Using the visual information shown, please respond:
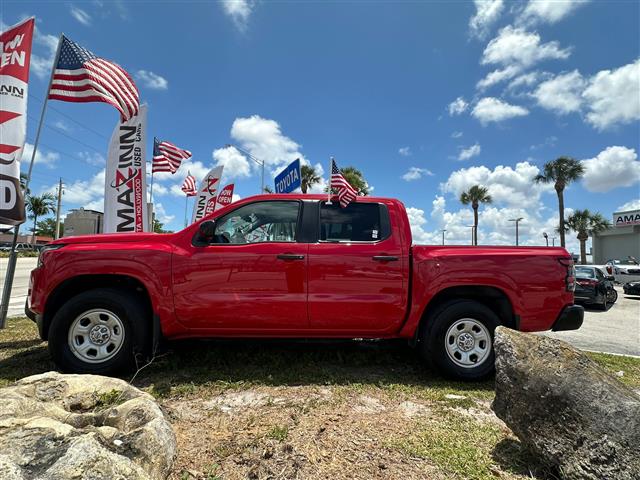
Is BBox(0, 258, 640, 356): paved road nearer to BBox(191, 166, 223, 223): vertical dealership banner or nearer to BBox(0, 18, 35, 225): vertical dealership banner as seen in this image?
BBox(0, 18, 35, 225): vertical dealership banner

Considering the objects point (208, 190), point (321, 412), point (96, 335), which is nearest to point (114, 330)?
point (96, 335)

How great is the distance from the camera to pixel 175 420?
3117 millimetres

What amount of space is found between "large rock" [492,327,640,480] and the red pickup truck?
1.35 meters

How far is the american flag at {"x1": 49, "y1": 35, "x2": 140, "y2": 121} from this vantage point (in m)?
6.33

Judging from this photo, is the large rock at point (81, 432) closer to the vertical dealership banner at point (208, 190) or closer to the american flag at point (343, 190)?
the american flag at point (343, 190)

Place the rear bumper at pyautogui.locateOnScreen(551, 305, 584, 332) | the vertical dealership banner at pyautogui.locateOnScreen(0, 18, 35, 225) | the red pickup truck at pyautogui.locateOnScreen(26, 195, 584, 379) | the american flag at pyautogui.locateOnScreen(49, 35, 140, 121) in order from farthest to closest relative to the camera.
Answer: the american flag at pyautogui.locateOnScreen(49, 35, 140, 121) < the vertical dealership banner at pyautogui.locateOnScreen(0, 18, 35, 225) < the rear bumper at pyautogui.locateOnScreen(551, 305, 584, 332) < the red pickup truck at pyautogui.locateOnScreen(26, 195, 584, 379)

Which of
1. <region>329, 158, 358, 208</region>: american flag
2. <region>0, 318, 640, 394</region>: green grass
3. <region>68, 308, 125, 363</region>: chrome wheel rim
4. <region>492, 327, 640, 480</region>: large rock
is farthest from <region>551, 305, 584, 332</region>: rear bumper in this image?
<region>68, 308, 125, 363</region>: chrome wheel rim

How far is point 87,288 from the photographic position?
4.16m

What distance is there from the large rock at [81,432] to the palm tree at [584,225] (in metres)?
49.6

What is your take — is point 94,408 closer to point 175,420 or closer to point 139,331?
point 175,420

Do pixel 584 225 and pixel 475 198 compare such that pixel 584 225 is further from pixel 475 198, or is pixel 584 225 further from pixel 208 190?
pixel 208 190

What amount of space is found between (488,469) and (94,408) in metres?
2.71

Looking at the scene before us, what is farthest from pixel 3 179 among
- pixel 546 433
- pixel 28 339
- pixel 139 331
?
pixel 546 433

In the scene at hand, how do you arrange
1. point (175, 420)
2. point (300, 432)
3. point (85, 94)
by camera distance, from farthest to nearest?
point (85, 94)
point (175, 420)
point (300, 432)
